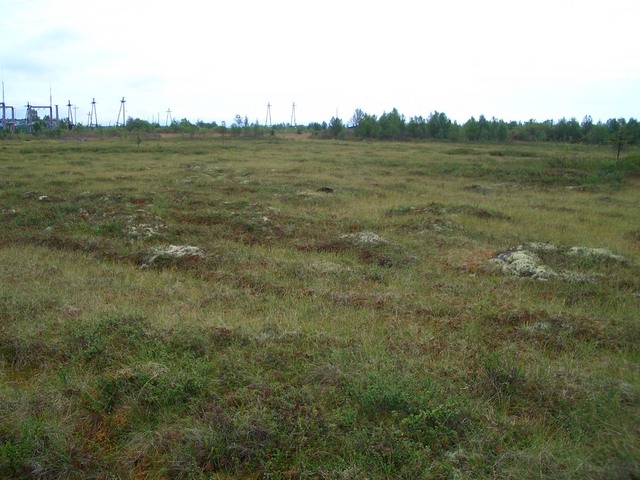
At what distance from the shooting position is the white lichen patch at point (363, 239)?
31.0ft

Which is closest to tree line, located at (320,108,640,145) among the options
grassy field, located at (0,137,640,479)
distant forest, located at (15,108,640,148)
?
distant forest, located at (15,108,640,148)

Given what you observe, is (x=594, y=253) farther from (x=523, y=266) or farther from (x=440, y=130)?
(x=440, y=130)

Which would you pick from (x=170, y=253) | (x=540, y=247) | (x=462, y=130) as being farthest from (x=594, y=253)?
(x=462, y=130)

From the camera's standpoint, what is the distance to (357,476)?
2.93 m

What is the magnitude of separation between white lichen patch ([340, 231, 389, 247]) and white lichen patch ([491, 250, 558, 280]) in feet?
7.70

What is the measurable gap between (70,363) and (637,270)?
29.6 ft

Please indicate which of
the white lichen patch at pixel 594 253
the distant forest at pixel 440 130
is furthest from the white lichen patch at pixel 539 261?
the distant forest at pixel 440 130

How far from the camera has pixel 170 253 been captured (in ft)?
27.3

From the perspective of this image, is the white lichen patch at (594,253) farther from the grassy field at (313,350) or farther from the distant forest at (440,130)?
the distant forest at (440,130)

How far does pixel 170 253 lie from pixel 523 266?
20.8ft

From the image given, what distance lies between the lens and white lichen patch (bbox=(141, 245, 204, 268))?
8.12 metres

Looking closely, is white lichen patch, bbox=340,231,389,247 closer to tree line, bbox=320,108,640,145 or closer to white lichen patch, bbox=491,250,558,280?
white lichen patch, bbox=491,250,558,280

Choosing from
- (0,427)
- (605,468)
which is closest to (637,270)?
(605,468)

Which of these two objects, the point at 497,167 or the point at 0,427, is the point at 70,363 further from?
the point at 497,167
